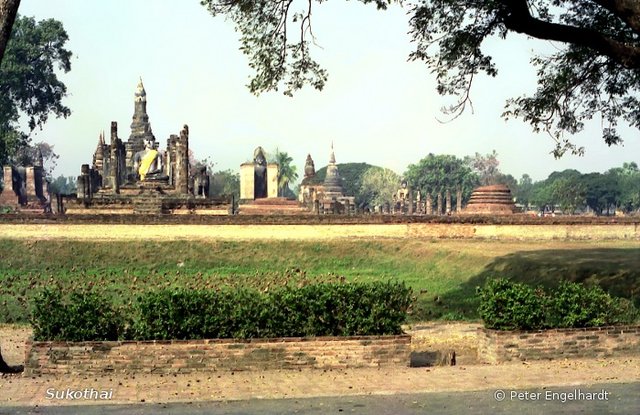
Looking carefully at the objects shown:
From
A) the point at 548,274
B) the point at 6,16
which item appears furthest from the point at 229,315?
the point at 548,274

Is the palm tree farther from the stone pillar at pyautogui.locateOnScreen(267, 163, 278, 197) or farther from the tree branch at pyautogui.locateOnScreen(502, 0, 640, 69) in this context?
the tree branch at pyautogui.locateOnScreen(502, 0, 640, 69)

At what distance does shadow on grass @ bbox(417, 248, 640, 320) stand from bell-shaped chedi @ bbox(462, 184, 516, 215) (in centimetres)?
2209

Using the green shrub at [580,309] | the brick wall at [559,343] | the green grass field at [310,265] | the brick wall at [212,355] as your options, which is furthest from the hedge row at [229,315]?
the green grass field at [310,265]

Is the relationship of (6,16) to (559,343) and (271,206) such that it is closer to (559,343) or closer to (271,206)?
(559,343)

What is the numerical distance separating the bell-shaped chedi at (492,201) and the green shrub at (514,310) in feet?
117

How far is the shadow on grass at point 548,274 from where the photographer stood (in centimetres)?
1836

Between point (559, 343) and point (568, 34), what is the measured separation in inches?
182

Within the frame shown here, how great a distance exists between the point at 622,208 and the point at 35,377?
317ft

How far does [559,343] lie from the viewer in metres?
11.7

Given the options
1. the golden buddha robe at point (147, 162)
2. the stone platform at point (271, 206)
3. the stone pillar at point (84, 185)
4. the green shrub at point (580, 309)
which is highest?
the golden buddha robe at point (147, 162)

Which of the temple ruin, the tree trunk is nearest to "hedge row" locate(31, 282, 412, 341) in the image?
the tree trunk

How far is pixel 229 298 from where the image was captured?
11.4 m

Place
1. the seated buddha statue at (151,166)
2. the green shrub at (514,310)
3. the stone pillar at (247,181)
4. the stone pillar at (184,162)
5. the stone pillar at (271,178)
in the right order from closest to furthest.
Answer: the green shrub at (514,310) → the stone pillar at (184,162) → the seated buddha statue at (151,166) → the stone pillar at (247,181) → the stone pillar at (271,178)

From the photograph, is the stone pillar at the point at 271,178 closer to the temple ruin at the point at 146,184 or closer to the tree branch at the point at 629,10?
the temple ruin at the point at 146,184
